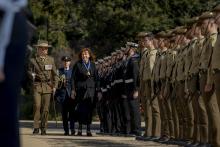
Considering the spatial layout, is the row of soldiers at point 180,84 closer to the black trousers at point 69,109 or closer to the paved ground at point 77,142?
the paved ground at point 77,142

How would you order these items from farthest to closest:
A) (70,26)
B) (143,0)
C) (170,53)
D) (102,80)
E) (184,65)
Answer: (70,26)
(143,0)
(102,80)
(170,53)
(184,65)

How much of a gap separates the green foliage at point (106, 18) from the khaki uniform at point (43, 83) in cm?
1634

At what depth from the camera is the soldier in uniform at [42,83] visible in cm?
2006

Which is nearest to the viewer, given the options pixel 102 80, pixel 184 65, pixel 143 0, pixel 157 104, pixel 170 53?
pixel 184 65

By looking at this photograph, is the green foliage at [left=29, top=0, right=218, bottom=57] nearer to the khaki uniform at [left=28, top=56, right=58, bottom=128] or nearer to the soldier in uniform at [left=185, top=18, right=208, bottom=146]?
the khaki uniform at [left=28, top=56, right=58, bottom=128]

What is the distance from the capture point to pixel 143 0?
38.7 metres

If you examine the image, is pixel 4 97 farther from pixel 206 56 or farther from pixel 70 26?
pixel 70 26

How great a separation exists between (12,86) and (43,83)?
16897 millimetres

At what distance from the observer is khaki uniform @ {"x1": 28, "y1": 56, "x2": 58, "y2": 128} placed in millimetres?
20062

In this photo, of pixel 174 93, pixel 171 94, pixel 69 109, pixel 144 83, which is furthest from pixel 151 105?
pixel 69 109

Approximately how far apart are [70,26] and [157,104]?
2675 cm

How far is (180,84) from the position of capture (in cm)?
1441

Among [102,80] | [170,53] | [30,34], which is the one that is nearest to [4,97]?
[30,34]

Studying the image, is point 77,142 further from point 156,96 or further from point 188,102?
point 188,102
